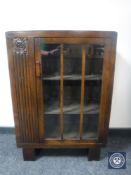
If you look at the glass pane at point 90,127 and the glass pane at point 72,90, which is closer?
the glass pane at point 72,90

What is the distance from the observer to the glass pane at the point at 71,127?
1.44 m

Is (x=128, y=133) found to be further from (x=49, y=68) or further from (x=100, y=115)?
(x=49, y=68)

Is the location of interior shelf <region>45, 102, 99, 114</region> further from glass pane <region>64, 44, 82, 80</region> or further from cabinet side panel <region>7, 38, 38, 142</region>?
glass pane <region>64, 44, 82, 80</region>

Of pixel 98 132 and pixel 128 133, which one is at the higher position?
pixel 98 132

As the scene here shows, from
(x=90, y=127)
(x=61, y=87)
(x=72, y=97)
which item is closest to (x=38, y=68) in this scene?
(x=61, y=87)

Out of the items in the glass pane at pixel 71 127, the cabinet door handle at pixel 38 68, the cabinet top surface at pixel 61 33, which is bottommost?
the glass pane at pixel 71 127

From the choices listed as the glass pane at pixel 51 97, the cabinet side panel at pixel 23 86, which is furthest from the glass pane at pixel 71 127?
the cabinet side panel at pixel 23 86

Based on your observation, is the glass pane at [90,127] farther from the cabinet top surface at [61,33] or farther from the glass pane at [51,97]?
the cabinet top surface at [61,33]

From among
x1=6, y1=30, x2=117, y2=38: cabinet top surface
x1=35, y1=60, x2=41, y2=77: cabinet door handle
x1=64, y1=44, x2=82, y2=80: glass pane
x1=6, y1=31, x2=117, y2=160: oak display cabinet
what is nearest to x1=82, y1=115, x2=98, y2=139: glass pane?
x1=6, y1=31, x2=117, y2=160: oak display cabinet

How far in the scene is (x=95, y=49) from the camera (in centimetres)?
123

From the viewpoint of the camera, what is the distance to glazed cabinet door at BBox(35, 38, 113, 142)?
1.22 m

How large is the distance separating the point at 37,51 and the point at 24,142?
0.68 metres
